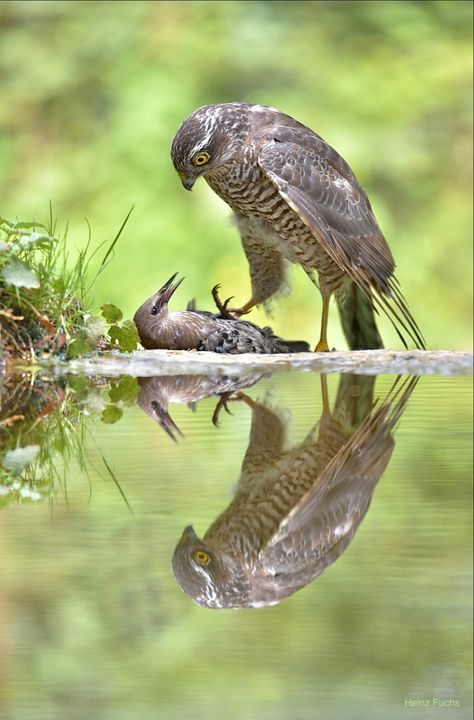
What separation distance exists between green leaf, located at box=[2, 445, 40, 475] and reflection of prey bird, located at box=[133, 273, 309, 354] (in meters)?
2.57

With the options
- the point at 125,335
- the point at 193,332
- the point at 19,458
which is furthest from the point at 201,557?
the point at 193,332

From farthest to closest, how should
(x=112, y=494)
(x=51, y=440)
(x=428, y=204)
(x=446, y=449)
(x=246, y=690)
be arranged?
(x=428, y=204)
(x=51, y=440)
(x=446, y=449)
(x=112, y=494)
(x=246, y=690)

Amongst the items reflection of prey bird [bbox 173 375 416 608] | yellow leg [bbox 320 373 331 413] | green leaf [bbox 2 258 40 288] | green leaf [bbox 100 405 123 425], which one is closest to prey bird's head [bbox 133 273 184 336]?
green leaf [bbox 2 258 40 288]

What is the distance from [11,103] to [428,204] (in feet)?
13.5

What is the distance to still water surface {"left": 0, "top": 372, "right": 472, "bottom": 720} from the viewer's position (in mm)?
1546

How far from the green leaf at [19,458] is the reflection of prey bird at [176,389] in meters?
0.52

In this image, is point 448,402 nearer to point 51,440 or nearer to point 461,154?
point 51,440

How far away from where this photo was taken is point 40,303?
500cm

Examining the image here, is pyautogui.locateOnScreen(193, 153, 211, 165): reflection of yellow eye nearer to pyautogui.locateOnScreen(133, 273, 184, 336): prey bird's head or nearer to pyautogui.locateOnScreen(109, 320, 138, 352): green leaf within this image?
pyautogui.locateOnScreen(133, 273, 184, 336): prey bird's head

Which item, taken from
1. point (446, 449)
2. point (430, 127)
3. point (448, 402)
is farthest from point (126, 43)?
point (446, 449)

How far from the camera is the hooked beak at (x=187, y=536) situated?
86.2 inches

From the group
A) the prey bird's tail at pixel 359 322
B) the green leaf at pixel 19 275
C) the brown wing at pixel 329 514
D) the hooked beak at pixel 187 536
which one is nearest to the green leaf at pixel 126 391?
the green leaf at pixel 19 275

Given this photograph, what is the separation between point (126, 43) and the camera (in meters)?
12.3

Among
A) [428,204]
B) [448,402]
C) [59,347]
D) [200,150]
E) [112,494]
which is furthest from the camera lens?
[428,204]
